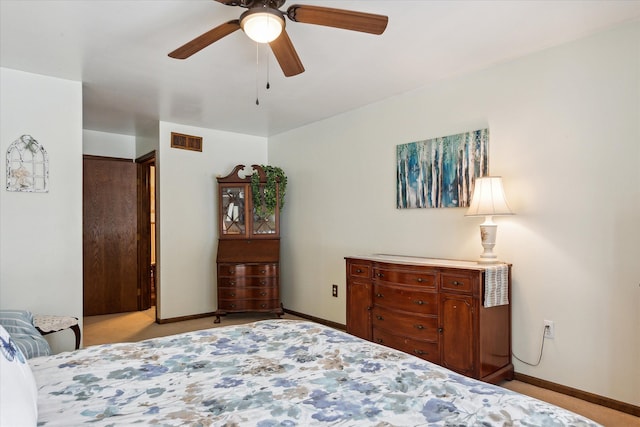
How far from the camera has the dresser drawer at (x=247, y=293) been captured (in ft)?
15.9

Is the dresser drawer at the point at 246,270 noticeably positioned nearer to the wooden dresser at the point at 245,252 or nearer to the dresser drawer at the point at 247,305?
the wooden dresser at the point at 245,252

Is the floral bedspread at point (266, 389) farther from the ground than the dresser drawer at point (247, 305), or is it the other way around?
the floral bedspread at point (266, 389)

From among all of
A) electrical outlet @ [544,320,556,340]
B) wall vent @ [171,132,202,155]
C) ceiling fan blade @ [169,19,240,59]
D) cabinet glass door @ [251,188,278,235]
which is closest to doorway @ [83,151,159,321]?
wall vent @ [171,132,202,155]

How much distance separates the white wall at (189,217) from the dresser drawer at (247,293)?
441 mm

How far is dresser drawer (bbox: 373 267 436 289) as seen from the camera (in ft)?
9.82

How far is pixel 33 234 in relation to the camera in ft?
A: 10.9

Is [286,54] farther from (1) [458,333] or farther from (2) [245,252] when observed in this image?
(2) [245,252]

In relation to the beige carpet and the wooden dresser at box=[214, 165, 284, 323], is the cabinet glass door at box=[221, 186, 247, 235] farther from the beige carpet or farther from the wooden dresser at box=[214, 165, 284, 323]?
the beige carpet

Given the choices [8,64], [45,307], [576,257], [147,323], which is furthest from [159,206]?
[576,257]

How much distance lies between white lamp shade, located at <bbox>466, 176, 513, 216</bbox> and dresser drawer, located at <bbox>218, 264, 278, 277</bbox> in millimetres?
2697

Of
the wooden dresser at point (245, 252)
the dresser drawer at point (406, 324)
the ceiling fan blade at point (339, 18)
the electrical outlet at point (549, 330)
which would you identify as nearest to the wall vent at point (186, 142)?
the wooden dresser at point (245, 252)

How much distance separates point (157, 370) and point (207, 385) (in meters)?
0.26

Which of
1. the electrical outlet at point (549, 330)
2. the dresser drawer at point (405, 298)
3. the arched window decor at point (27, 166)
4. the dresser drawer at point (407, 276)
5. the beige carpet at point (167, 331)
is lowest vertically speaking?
the beige carpet at point (167, 331)

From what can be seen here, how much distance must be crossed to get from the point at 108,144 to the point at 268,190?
2.35m
